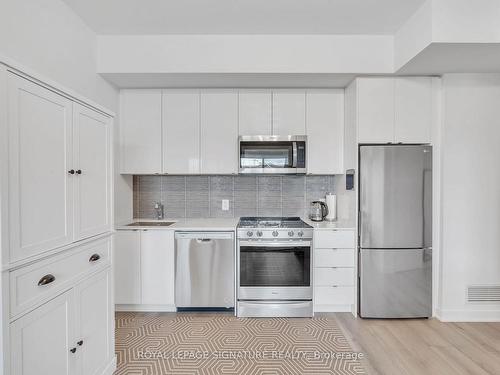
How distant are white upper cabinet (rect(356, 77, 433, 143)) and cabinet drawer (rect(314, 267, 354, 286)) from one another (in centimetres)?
132

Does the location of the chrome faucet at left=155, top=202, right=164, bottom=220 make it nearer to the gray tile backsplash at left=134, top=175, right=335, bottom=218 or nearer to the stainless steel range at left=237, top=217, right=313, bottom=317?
the gray tile backsplash at left=134, top=175, right=335, bottom=218

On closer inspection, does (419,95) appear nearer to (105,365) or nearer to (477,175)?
(477,175)

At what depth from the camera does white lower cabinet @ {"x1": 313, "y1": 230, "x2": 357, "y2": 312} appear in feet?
9.25

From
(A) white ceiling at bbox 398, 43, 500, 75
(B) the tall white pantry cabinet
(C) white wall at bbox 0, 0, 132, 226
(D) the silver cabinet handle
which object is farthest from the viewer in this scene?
(A) white ceiling at bbox 398, 43, 500, 75

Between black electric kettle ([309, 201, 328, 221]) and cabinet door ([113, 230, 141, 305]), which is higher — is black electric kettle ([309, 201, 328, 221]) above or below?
above

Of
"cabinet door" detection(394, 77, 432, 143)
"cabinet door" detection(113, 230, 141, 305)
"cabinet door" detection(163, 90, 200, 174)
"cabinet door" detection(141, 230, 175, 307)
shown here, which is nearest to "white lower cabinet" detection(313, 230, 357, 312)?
"cabinet door" detection(394, 77, 432, 143)

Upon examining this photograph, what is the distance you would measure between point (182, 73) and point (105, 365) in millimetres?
2421

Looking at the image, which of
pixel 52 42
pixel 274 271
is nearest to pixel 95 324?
pixel 274 271

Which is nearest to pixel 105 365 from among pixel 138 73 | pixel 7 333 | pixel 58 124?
pixel 7 333

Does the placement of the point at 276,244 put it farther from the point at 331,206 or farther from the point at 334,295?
the point at 331,206

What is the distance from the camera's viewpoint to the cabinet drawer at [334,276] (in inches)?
111

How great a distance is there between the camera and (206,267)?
9.12 feet

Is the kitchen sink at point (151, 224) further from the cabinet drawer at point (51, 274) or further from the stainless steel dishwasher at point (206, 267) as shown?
the cabinet drawer at point (51, 274)

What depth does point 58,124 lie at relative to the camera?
1.35m
